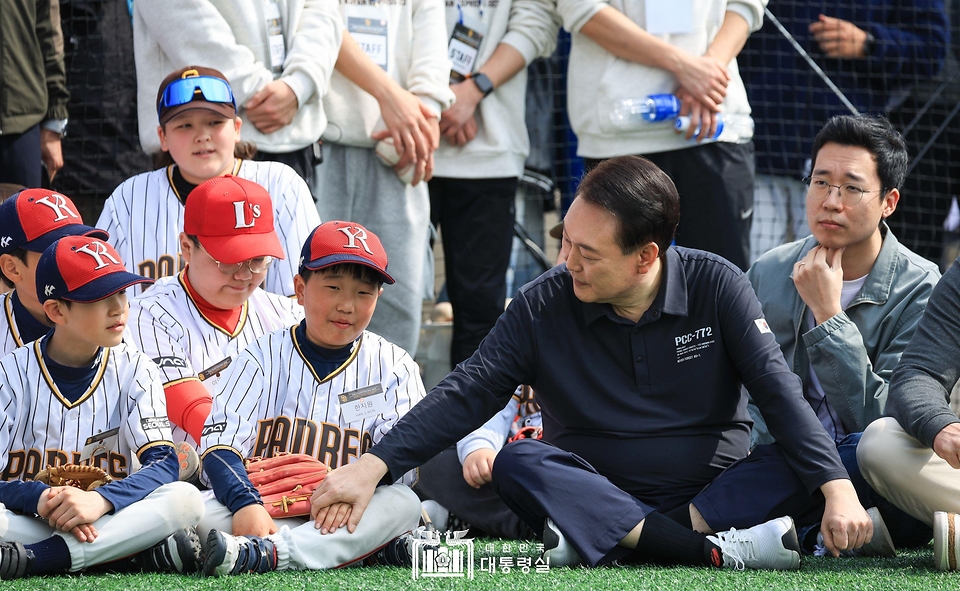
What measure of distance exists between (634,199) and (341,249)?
78 centimetres

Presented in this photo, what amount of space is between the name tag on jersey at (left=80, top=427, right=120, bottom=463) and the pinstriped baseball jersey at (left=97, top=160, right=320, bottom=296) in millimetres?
898

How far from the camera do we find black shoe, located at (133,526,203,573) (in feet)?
8.79

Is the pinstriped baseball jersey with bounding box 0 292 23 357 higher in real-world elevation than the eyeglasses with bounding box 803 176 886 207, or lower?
lower

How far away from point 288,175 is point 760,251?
104 inches

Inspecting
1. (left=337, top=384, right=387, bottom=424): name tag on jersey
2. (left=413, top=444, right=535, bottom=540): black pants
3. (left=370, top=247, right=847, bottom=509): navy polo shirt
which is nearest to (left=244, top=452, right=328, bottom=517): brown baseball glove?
(left=337, top=384, right=387, bottom=424): name tag on jersey

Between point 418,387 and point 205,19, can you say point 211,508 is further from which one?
point 205,19

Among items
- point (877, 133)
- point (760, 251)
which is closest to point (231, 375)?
point (877, 133)

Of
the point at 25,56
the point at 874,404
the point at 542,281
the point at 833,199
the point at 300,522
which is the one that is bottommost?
the point at 300,522

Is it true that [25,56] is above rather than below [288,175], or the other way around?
above

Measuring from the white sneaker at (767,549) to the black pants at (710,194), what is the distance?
1.79 m

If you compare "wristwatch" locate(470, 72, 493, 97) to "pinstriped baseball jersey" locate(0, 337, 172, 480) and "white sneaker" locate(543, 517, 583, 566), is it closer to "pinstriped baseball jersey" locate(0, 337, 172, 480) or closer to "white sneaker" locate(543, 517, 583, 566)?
"pinstriped baseball jersey" locate(0, 337, 172, 480)

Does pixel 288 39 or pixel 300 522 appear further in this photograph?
pixel 288 39

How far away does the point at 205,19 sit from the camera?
13.4 ft

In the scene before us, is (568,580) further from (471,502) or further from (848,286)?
(848,286)
